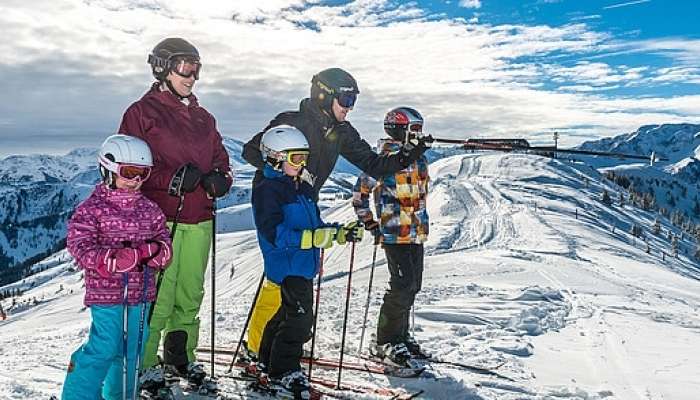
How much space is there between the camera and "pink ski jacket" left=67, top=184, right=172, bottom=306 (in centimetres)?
397

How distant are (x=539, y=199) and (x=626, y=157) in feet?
177

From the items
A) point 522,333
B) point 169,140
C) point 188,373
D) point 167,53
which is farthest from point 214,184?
point 522,333

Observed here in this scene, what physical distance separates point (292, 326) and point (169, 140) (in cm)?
178

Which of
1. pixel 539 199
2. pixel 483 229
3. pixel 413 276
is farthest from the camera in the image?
pixel 539 199

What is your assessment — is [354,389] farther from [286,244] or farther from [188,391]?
[286,244]

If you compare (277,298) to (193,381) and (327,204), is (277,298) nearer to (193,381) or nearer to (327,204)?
(193,381)

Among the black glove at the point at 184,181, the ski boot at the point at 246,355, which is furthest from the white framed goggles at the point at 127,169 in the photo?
the ski boot at the point at 246,355

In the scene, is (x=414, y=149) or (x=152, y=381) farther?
(x=414, y=149)

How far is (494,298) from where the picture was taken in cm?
1045

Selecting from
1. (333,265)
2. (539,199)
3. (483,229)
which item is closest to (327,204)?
(539,199)

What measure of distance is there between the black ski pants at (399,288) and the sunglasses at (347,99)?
1.49m

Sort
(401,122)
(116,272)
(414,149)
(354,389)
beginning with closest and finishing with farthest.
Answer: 1. (116,272)
2. (354,389)
3. (414,149)
4. (401,122)

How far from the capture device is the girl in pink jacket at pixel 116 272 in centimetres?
411

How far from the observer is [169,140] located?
197 inches
